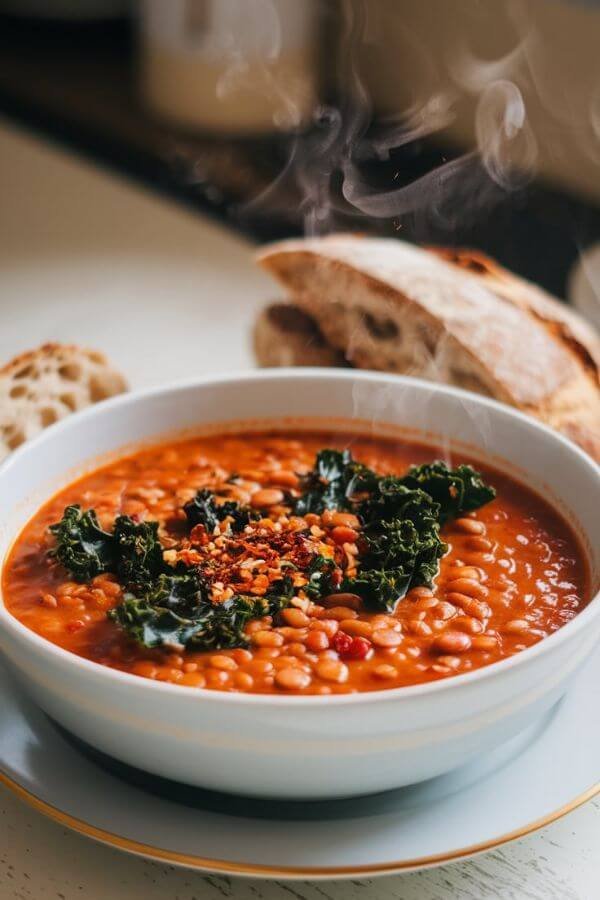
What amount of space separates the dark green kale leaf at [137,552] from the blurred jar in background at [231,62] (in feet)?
12.9

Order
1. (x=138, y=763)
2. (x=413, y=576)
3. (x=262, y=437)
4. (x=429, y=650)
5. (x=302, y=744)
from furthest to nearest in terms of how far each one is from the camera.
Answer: (x=262, y=437), (x=413, y=576), (x=429, y=650), (x=138, y=763), (x=302, y=744)

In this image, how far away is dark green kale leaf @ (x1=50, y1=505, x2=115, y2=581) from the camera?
1850 mm

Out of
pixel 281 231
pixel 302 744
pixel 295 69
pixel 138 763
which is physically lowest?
pixel 138 763

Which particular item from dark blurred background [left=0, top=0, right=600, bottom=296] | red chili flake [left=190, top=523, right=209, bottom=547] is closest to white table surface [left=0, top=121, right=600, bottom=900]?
dark blurred background [left=0, top=0, right=600, bottom=296]

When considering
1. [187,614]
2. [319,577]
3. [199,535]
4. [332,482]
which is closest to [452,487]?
[332,482]

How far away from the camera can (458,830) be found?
1.51 m

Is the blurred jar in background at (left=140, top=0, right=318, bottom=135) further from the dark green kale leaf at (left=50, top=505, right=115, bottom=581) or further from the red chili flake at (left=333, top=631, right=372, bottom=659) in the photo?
the red chili flake at (left=333, top=631, right=372, bottom=659)

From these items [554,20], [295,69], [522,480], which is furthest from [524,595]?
[295,69]

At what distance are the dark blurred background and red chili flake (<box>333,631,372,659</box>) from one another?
2.54 m

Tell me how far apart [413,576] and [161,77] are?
4396mm

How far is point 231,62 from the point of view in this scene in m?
5.41

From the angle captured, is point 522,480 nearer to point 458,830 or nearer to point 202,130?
point 458,830

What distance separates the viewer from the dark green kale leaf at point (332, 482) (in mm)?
2076

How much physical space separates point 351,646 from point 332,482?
532mm
